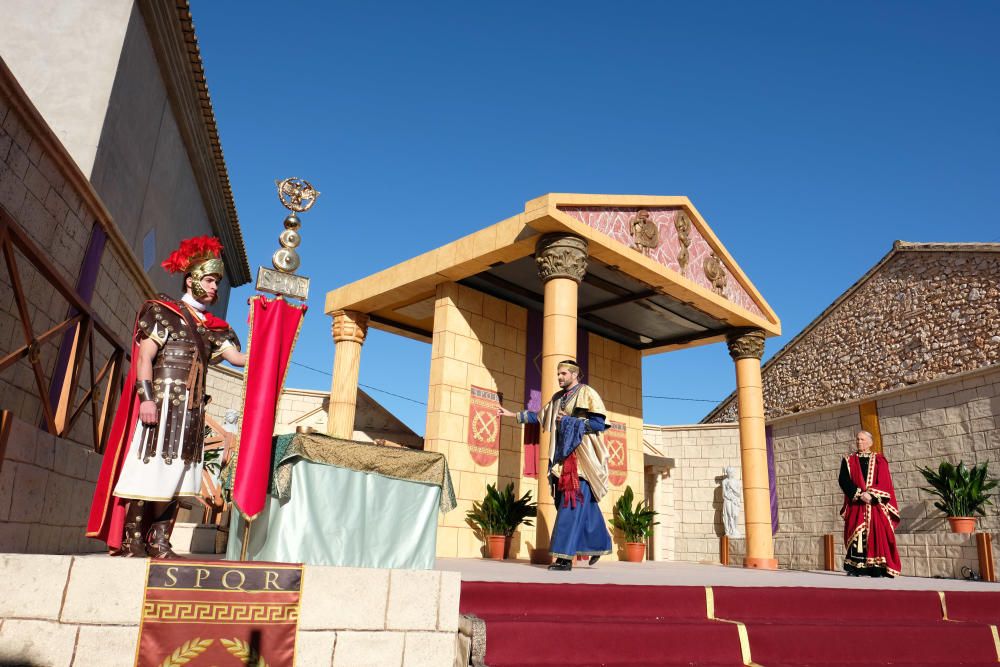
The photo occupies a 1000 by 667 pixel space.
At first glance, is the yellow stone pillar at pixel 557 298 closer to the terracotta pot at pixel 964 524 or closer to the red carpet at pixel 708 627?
the red carpet at pixel 708 627

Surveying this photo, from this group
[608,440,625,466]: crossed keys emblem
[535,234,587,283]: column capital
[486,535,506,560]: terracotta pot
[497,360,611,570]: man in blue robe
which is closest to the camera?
[497,360,611,570]: man in blue robe

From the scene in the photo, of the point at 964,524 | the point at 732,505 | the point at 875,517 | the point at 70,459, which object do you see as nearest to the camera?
the point at 70,459

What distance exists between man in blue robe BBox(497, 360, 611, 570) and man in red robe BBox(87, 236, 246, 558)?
3.54m

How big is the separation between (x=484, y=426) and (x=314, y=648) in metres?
7.95

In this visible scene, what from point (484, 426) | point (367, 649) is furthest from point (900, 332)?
point (367, 649)

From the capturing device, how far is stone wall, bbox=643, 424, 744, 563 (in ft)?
57.7

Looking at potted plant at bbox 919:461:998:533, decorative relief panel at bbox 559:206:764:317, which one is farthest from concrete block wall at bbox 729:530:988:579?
decorative relief panel at bbox 559:206:764:317

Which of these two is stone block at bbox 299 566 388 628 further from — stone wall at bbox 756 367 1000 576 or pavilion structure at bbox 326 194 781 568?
stone wall at bbox 756 367 1000 576

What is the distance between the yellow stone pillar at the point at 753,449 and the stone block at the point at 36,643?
10976 mm

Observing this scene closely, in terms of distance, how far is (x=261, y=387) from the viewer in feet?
13.2

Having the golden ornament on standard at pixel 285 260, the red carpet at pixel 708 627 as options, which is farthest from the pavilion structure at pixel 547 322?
the golden ornament on standard at pixel 285 260

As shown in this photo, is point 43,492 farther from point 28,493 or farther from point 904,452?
point 904,452

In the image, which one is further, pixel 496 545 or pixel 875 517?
pixel 496 545

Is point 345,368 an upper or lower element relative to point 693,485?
upper
